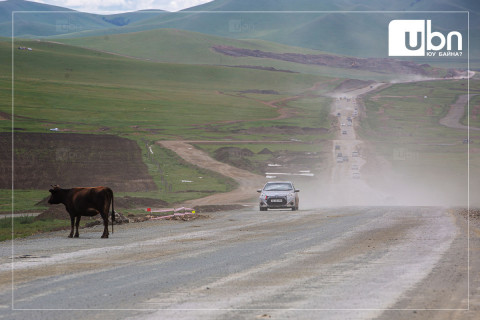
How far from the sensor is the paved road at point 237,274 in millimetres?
11211

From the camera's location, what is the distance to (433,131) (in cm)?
13512

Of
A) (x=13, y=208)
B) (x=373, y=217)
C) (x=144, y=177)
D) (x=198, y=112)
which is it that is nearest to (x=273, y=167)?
(x=144, y=177)

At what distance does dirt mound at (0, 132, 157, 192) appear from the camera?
61312mm

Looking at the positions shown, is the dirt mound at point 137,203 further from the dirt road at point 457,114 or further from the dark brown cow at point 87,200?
the dirt road at point 457,114

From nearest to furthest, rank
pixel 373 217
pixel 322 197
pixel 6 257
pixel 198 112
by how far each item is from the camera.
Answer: pixel 6 257 → pixel 373 217 → pixel 322 197 → pixel 198 112

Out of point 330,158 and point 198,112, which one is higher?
point 198,112

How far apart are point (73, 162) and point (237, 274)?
195 feet

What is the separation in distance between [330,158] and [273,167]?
1519 cm

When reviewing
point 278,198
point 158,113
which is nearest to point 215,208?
point 278,198

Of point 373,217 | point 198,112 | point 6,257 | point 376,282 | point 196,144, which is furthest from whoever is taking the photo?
point 198,112

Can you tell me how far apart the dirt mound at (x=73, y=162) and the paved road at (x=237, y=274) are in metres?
35.0

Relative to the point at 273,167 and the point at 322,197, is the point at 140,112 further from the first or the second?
the point at 322,197

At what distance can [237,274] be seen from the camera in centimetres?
1527

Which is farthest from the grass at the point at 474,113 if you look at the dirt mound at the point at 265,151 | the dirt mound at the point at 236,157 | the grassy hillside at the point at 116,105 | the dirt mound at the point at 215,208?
the dirt mound at the point at 215,208
